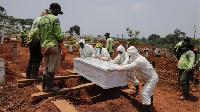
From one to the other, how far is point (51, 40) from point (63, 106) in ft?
4.42

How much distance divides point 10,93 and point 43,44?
166 centimetres

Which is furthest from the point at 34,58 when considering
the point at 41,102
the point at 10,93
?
the point at 41,102

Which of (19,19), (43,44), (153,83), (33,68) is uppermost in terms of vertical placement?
Answer: (19,19)

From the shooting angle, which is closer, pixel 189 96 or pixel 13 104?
pixel 13 104

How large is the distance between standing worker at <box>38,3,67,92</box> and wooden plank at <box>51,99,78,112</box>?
0.37 m

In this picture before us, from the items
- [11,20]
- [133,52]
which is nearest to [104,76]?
[133,52]

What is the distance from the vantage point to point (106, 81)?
3.68 m

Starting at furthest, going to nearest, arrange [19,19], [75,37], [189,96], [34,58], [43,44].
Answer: [19,19] < [75,37] < [189,96] < [34,58] < [43,44]

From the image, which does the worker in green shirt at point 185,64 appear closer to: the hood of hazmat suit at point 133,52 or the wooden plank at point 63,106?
the hood of hazmat suit at point 133,52

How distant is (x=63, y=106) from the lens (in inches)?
117

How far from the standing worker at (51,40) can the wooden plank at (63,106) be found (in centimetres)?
37

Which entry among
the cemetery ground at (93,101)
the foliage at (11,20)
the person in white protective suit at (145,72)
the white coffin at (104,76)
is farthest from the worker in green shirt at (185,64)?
the foliage at (11,20)

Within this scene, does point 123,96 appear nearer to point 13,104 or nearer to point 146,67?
point 146,67

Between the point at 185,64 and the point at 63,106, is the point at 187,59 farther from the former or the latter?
the point at 63,106
